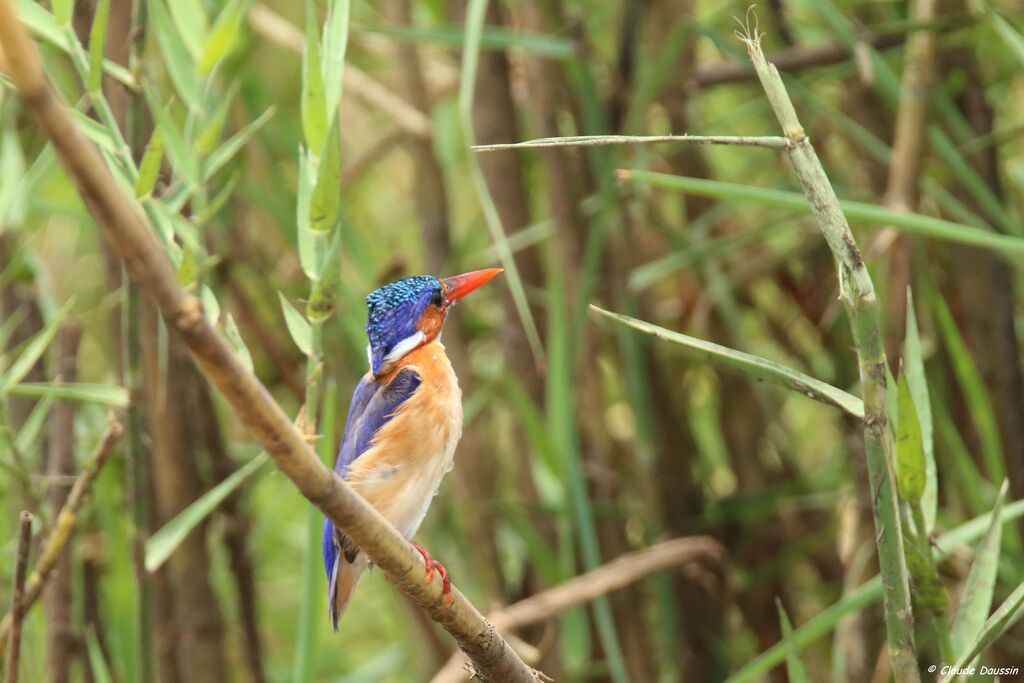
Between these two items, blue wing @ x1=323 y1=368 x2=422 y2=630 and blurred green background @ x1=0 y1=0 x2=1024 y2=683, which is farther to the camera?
blurred green background @ x1=0 y1=0 x2=1024 y2=683

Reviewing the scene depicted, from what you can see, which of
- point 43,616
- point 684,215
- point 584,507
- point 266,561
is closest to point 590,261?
point 584,507

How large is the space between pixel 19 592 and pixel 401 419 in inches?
17.8

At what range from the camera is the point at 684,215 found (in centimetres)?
253

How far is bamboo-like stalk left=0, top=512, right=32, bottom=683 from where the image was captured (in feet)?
3.80

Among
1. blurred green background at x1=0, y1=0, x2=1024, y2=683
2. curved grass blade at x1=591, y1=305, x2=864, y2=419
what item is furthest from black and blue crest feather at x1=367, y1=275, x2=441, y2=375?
curved grass blade at x1=591, y1=305, x2=864, y2=419

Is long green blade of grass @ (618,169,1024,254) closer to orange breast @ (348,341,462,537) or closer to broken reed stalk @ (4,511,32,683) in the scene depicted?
orange breast @ (348,341,462,537)

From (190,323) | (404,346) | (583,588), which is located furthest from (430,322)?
(190,323)

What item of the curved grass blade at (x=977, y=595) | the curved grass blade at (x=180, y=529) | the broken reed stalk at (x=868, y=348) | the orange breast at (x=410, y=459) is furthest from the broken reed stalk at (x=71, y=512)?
the curved grass blade at (x=977, y=595)

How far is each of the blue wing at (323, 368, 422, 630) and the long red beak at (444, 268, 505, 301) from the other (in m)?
0.13

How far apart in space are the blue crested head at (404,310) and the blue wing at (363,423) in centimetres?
5

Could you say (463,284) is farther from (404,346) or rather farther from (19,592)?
(19,592)

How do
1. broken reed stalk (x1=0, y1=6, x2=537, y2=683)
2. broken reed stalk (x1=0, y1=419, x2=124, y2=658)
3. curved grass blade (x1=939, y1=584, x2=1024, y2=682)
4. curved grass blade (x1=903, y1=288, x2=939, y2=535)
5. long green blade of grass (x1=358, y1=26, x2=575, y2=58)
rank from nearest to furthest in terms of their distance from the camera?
broken reed stalk (x1=0, y1=6, x2=537, y2=683), curved grass blade (x1=939, y1=584, x2=1024, y2=682), curved grass blade (x1=903, y1=288, x2=939, y2=535), broken reed stalk (x1=0, y1=419, x2=124, y2=658), long green blade of grass (x1=358, y1=26, x2=575, y2=58)

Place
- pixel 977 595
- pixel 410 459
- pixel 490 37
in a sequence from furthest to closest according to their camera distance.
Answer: pixel 490 37 < pixel 410 459 < pixel 977 595

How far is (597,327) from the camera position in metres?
2.40
